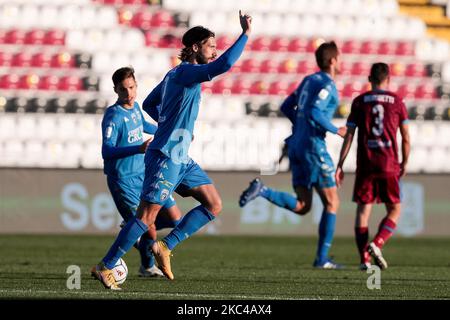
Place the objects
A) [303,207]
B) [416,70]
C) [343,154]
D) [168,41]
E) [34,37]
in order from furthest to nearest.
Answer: [416,70] < [168,41] < [34,37] < [303,207] < [343,154]

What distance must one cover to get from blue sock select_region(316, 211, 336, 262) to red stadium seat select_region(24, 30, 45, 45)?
13270mm

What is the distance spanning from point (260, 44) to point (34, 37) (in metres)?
4.84

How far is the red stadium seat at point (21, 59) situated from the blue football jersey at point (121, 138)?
13.7 m

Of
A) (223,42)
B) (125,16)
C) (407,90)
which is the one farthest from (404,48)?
(125,16)

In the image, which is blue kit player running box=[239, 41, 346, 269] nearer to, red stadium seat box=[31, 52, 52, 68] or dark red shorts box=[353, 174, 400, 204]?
dark red shorts box=[353, 174, 400, 204]

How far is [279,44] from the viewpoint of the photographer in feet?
81.5

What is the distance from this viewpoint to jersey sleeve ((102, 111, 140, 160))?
9172 mm

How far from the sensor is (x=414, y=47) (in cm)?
2556

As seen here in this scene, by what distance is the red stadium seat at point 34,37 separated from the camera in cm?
2380

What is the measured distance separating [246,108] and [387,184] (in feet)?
39.3

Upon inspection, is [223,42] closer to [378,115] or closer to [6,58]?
[6,58]

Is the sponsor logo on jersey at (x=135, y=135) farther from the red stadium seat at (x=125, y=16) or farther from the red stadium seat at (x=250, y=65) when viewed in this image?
the red stadium seat at (x=125, y=16)
